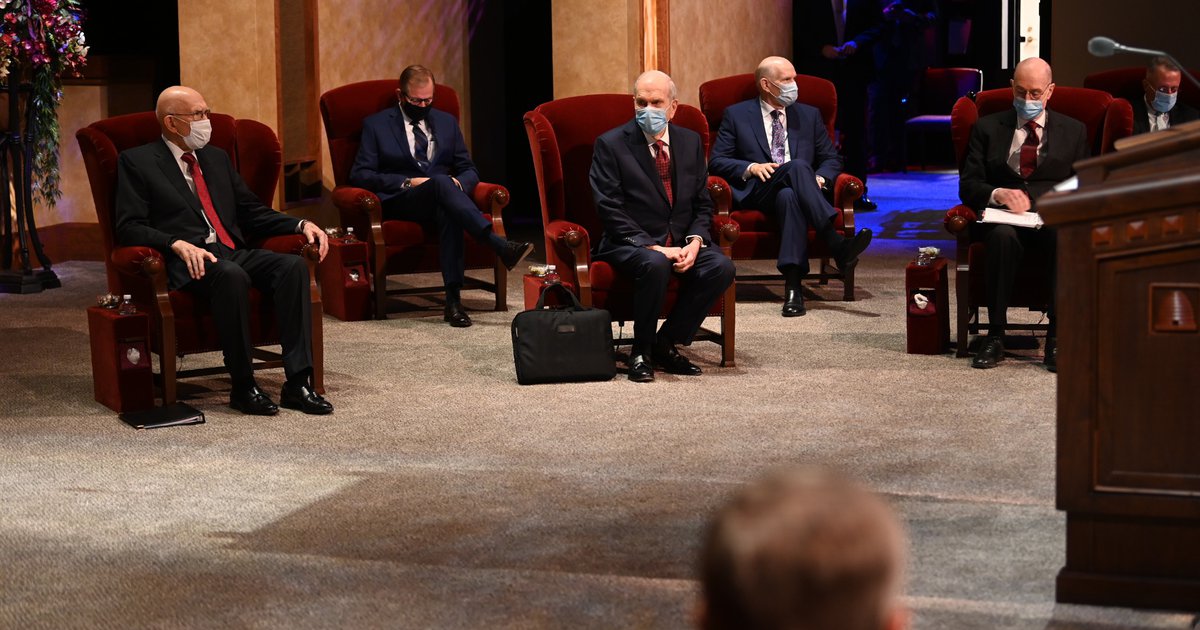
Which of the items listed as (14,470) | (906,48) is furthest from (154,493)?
(906,48)

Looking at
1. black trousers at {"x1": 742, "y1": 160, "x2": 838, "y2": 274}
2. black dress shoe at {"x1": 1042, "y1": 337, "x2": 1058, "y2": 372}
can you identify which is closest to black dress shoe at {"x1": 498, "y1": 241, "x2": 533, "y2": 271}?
black trousers at {"x1": 742, "y1": 160, "x2": 838, "y2": 274}

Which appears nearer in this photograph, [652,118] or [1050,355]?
[1050,355]

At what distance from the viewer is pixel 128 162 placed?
5.35 metres

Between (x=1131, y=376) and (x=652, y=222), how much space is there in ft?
10.1

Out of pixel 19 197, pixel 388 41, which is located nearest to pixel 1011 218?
pixel 388 41

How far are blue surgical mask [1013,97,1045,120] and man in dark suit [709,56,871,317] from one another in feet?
3.98

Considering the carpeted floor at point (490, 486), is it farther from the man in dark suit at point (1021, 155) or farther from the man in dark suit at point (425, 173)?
the man in dark suit at point (425, 173)

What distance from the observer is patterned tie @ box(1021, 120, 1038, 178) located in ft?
20.1

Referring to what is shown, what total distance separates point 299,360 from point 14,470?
1.09m

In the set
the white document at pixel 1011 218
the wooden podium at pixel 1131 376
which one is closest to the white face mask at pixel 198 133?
the white document at pixel 1011 218

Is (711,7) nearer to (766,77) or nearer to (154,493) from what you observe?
(766,77)

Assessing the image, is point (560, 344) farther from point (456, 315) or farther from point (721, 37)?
point (721, 37)

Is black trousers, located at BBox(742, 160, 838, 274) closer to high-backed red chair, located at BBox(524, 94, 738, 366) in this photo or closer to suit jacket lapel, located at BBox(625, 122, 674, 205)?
high-backed red chair, located at BBox(524, 94, 738, 366)

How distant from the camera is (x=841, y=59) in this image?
12.1 m
